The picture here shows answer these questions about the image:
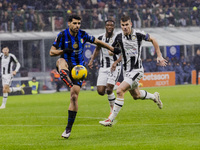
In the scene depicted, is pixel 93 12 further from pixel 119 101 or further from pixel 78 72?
pixel 78 72

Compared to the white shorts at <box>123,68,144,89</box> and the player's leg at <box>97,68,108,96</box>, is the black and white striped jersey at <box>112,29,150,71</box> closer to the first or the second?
the white shorts at <box>123,68,144,89</box>

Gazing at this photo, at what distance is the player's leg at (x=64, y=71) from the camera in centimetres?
931

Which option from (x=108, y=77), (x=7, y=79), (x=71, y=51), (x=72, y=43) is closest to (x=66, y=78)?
(x=71, y=51)

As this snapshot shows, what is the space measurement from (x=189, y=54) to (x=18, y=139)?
3016 cm

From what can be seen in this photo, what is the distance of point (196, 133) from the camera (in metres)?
9.20

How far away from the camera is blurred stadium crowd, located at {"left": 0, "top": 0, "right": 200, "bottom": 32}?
3322 centimetres

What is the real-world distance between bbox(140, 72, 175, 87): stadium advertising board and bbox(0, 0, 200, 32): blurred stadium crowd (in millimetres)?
5293

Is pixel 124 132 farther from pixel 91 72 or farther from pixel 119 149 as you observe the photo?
pixel 91 72

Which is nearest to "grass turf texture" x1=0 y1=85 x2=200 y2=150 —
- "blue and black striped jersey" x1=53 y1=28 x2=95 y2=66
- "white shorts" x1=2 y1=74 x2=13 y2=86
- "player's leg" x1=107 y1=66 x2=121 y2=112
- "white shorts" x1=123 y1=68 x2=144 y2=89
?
"player's leg" x1=107 y1=66 x2=121 y2=112

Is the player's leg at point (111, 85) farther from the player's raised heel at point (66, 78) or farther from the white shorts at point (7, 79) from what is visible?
the white shorts at point (7, 79)

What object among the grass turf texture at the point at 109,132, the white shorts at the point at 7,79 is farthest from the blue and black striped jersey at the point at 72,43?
the white shorts at the point at 7,79

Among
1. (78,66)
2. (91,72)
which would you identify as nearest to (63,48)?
(78,66)

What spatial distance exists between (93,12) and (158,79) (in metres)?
6.93

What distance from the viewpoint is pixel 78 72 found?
9.53 m
